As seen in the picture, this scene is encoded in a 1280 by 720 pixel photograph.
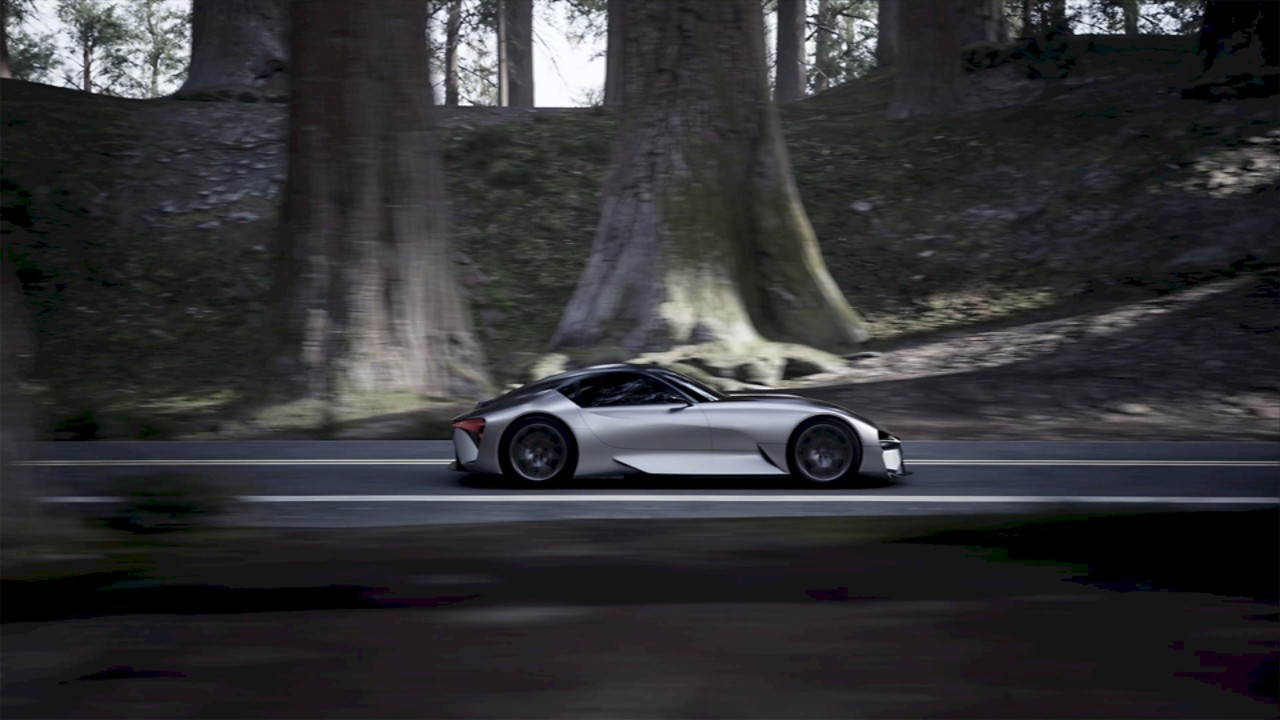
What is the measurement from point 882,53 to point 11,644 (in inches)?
1468

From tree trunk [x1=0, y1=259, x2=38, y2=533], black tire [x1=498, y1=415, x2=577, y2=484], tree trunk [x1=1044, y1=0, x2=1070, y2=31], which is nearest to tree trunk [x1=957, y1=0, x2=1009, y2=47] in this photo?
tree trunk [x1=1044, y1=0, x2=1070, y2=31]

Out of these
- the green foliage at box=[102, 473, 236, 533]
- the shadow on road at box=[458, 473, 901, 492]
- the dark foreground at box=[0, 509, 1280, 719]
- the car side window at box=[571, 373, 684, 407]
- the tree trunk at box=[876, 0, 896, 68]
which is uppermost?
the tree trunk at box=[876, 0, 896, 68]

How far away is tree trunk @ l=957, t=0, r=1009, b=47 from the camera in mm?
33500

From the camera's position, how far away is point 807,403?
10609 mm

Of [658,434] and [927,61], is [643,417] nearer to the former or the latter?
[658,434]

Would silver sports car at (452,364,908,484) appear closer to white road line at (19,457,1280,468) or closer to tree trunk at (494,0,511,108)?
white road line at (19,457,1280,468)

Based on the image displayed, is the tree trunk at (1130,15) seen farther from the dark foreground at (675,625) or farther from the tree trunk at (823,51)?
the dark foreground at (675,625)

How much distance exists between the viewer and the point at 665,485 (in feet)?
35.8

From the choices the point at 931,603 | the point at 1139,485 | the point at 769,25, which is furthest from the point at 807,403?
the point at 769,25

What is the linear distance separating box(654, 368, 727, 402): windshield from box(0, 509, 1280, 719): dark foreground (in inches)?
167

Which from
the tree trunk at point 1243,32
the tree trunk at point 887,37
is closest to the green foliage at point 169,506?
the tree trunk at point 1243,32

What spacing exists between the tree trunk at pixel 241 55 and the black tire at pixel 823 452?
2346 cm

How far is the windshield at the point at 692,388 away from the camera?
10711 mm

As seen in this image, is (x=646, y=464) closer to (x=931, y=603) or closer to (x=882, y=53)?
(x=931, y=603)
